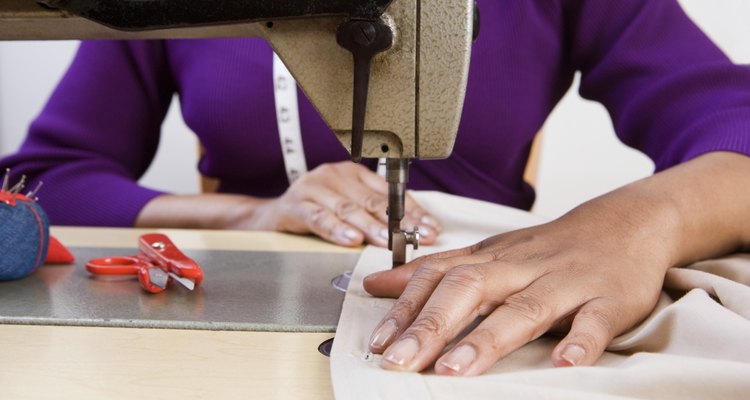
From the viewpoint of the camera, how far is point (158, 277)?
73cm

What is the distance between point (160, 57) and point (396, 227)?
872 mm

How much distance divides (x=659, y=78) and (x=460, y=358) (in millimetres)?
780

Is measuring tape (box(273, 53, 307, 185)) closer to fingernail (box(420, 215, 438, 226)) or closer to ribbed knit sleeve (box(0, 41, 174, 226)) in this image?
ribbed knit sleeve (box(0, 41, 174, 226))

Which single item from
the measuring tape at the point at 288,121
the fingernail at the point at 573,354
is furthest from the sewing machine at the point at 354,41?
the measuring tape at the point at 288,121

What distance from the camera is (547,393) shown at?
477mm

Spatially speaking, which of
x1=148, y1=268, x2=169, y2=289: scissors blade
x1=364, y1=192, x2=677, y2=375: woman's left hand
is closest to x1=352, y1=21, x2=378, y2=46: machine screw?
x1=364, y1=192, x2=677, y2=375: woman's left hand

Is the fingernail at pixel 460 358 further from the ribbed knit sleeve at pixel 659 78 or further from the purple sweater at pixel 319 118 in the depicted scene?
the purple sweater at pixel 319 118

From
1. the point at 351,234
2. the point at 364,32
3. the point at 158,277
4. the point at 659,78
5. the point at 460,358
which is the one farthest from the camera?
the point at 659,78

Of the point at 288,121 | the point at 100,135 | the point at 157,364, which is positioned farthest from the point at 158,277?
the point at 100,135

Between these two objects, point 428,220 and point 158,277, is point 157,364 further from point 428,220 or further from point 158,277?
point 428,220

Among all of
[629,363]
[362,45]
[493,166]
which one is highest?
[362,45]

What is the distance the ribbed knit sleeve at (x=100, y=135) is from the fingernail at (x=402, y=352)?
841 millimetres

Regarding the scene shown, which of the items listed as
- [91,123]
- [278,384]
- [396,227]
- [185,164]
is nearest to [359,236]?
[396,227]

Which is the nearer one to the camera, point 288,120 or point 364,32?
point 364,32
